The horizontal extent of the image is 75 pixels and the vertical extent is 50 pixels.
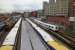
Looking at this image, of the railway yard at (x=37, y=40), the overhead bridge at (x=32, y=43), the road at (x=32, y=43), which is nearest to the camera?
the overhead bridge at (x=32, y=43)

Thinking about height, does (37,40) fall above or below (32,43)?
below

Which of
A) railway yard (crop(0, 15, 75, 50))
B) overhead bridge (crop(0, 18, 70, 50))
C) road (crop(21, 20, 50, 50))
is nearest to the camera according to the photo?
overhead bridge (crop(0, 18, 70, 50))

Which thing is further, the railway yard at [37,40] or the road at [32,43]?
the road at [32,43]

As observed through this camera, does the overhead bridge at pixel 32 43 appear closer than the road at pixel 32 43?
Yes

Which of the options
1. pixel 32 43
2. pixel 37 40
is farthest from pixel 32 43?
pixel 37 40

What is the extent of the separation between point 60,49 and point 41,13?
7790 cm

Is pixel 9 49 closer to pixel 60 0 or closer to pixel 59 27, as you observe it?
pixel 59 27

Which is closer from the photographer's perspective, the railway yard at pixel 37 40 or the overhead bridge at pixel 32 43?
the overhead bridge at pixel 32 43

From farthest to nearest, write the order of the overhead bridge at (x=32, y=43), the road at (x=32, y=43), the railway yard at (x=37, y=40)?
the road at (x=32, y=43) → the railway yard at (x=37, y=40) → the overhead bridge at (x=32, y=43)

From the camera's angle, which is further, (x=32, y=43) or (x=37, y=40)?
(x=37, y=40)

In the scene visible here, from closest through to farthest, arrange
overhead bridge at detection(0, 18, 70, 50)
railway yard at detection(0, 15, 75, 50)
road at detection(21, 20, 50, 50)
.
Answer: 1. overhead bridge at detection(0, 18, 70, 50)
2. railway yard at detection(0, 15, 75, 50)
3. road at detection(21, 20, 50, 50)

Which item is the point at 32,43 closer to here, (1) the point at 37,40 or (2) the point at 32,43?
(2) the point at 32,43

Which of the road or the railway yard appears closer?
the railway yard

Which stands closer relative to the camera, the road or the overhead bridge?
the overhead bridge
